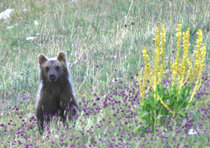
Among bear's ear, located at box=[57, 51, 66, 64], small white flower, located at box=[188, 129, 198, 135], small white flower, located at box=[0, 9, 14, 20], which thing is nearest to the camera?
small white flower, located at box=[188, 129, 198, 135]

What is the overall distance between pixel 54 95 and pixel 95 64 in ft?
9.64

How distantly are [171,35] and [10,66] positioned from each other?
4400 mm

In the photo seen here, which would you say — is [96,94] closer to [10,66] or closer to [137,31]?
[10,66]

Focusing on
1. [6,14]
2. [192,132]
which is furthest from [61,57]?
[6,14]

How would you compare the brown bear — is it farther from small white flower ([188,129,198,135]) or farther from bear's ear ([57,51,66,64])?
small white flower ([188,129,198,135])

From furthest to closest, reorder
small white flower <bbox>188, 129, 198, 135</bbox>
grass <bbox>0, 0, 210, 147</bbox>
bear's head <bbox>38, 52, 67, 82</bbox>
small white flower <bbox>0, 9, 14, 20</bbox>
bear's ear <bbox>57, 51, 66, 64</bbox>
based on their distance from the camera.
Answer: small white flower <bbox>0, 9, 14, 20</bbox> < bear's ear <bbox>57, 51, 66, 64</bbox> < bear's head <bbox>38, 52, 67, 82</bbox> < grass <bbox>0, 0, 210, 147</bbox> < small white flower <bbox>188, 129, 198, 135</bbox>

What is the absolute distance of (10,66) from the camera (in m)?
10.5

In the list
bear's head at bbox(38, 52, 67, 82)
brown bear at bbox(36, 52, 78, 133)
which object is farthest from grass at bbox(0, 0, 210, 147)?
bear's head at bbox(38, 52, 67, 82)

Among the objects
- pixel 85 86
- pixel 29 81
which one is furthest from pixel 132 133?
pixel 29 81

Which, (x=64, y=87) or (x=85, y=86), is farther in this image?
(x=85, y=86)

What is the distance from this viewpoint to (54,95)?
7027 mm

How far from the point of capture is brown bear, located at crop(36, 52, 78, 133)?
6941 mm

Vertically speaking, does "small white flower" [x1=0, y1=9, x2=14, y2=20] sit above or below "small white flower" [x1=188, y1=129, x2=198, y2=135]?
below

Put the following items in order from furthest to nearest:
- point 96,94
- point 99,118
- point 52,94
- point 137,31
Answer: point 137,31, point 96,94, point 52,94, point 99,118
